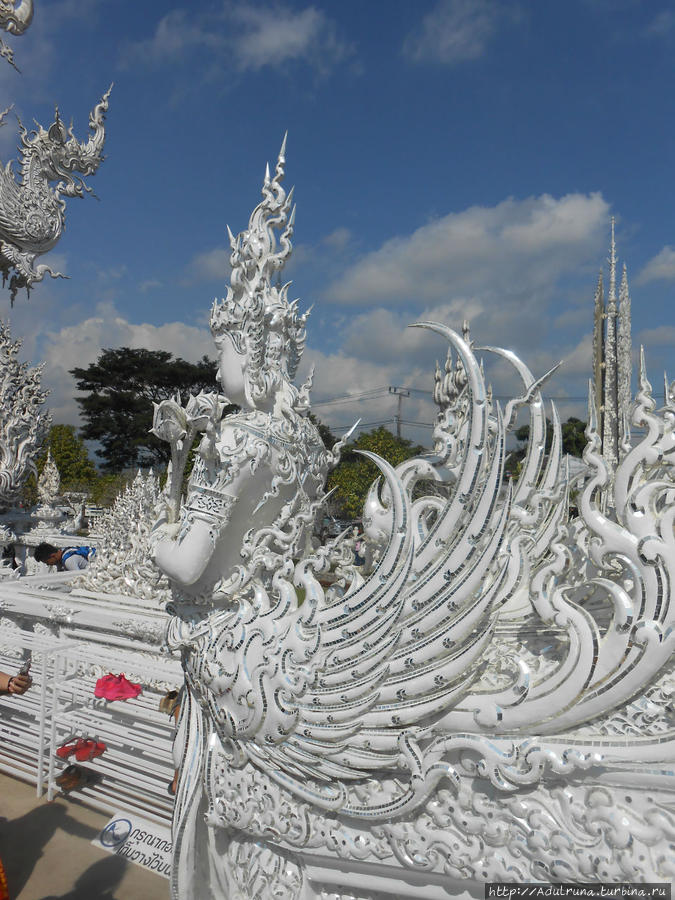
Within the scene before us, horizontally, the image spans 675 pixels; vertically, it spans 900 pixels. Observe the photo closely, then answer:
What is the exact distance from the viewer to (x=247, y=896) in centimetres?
186

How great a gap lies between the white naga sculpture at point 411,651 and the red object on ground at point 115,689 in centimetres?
154

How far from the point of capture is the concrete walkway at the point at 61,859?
2688mm

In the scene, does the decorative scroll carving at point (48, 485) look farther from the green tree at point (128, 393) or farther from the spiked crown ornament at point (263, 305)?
the green tree at point (128, 393)

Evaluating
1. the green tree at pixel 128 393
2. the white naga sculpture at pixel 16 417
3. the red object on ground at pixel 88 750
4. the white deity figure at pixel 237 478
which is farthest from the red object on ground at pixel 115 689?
the green tree at pixel 128 393

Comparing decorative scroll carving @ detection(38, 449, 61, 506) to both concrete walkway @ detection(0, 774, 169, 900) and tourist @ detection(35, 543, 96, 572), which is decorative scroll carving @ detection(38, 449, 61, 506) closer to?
tourist @ detection(35, 543, 96, 572)

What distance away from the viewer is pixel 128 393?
24531 mm

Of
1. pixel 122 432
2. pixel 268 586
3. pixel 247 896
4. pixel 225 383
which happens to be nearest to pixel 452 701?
pixel 268 586

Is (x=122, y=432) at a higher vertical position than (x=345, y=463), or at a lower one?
higher

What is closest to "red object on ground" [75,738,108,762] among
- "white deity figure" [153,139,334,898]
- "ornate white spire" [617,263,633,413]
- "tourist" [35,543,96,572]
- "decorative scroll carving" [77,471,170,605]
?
"decorative scroll carving" [77,471,170,605]

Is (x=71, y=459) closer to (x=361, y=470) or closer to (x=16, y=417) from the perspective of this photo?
(x=361, y=470)

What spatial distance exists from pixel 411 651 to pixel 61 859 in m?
2.51

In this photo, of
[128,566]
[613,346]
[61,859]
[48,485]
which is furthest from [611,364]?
[61,859]

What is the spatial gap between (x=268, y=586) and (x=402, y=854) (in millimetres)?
898

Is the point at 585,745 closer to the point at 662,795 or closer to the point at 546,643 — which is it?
the point at 662,795
